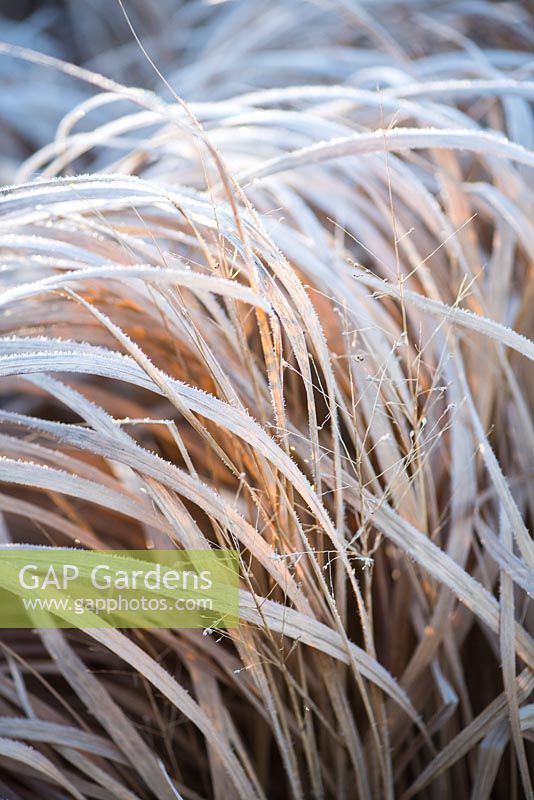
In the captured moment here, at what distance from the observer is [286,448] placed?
14.5 inches

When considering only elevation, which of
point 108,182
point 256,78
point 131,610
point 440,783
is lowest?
point 440,783

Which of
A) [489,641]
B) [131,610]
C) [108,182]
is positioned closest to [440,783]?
[489,641]

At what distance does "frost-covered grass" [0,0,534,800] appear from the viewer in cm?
38

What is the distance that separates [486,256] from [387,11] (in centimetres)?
53

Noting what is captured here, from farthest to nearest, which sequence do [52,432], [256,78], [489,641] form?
[256,78] → [489,641] → [52,432]

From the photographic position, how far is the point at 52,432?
0.37 meters

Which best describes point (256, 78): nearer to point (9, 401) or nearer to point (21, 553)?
point (9, 401)

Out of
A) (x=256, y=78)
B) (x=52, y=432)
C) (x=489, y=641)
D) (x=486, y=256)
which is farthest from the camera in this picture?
(x=256, y=78)

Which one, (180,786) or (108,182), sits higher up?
(108,182)

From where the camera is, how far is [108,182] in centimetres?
41

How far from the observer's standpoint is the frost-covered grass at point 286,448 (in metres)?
0.38

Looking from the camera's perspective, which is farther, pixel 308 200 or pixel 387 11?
pixel 387 11

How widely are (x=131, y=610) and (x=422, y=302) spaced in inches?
9.2

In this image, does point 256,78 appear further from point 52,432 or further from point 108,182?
point 52,432
